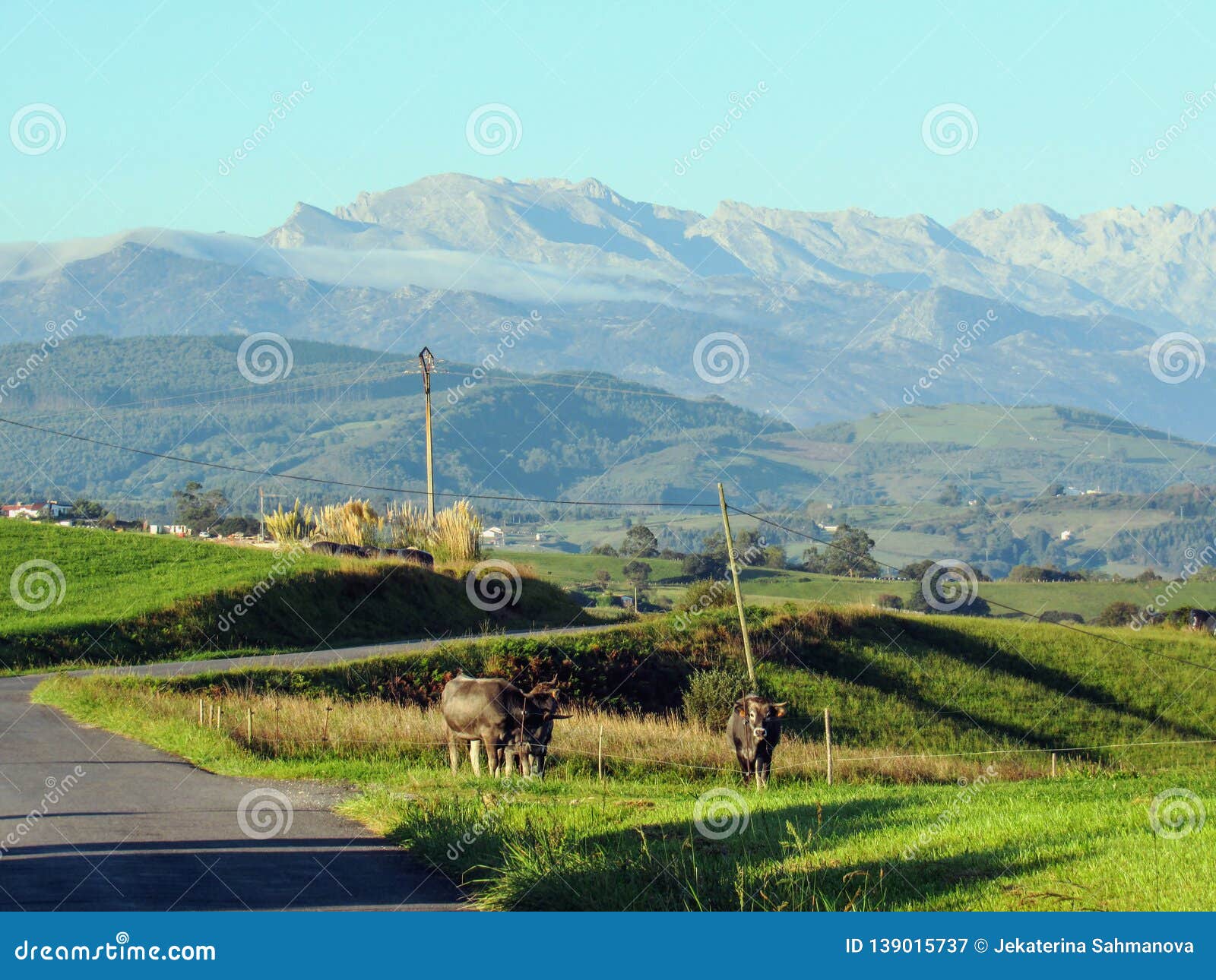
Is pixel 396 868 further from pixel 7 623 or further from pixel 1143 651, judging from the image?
pixel 1143 651

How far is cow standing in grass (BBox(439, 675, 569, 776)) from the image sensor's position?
67.6 ft

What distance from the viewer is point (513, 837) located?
13.7 m

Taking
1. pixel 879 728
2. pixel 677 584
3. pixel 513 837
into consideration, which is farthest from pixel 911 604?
pixel 513 837

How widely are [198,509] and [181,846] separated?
143658mm

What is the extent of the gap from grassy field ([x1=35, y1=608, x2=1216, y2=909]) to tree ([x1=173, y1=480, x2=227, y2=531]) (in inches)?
3371

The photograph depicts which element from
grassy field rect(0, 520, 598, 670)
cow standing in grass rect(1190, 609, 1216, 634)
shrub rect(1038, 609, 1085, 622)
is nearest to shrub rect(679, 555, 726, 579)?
shrub rect(1038, 609, 1085, 622)

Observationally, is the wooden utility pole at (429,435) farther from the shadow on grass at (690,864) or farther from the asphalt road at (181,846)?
the shadow on grass at (690,864)

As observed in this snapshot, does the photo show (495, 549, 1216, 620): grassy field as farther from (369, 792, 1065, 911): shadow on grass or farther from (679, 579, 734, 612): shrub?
(369, 792, 1065, 911): shadow on grass

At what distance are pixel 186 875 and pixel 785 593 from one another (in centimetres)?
9134

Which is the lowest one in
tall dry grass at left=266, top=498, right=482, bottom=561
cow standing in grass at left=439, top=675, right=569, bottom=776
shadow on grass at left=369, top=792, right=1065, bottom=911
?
shadow on grass at left=369, top=792, right=1065, bottom=911

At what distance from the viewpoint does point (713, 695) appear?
39.3 m

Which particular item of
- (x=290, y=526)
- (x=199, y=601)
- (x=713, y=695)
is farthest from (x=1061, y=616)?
(x=199, y=601)

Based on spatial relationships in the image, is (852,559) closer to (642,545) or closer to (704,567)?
(642,545)

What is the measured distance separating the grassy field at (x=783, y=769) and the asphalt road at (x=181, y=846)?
2.04 feet
